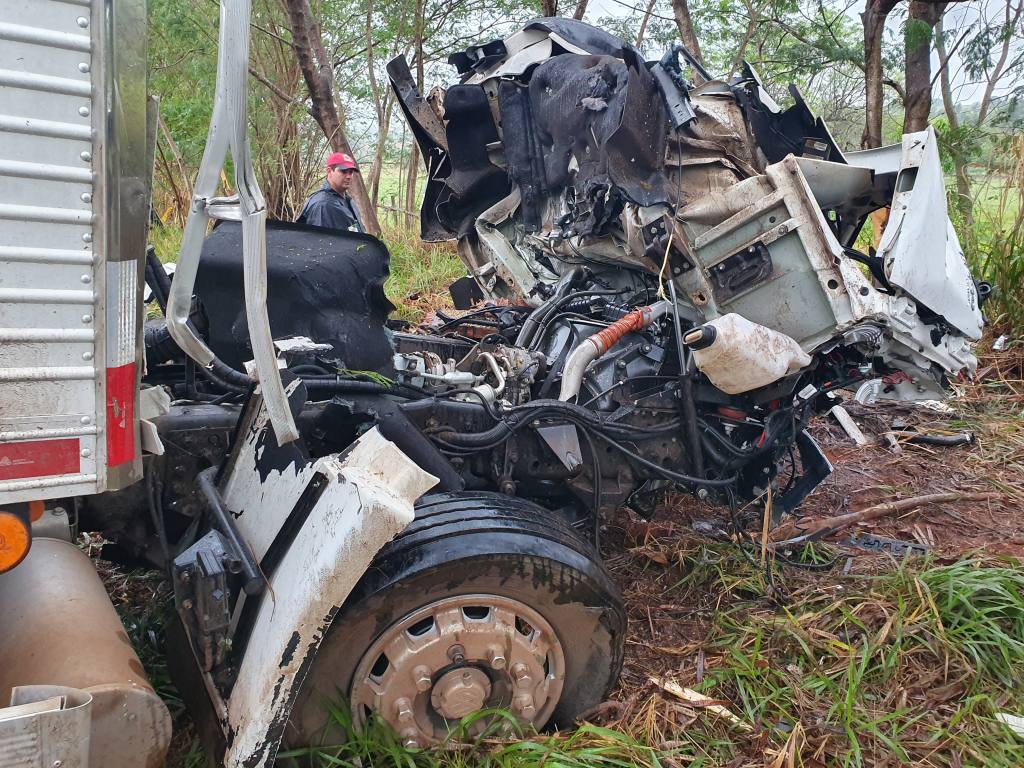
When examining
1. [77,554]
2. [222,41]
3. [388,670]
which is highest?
[222,41]

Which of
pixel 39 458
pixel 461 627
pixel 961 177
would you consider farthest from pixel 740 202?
pixel 961 177

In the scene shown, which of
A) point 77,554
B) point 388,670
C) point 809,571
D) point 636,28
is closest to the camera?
point 77,554

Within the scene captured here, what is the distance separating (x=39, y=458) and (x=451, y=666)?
1.22m

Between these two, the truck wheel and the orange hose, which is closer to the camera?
the truck wheel

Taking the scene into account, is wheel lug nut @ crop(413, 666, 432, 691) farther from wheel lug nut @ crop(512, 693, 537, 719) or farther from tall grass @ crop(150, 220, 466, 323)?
tall grass @ crop(150, 220, 466, 323)

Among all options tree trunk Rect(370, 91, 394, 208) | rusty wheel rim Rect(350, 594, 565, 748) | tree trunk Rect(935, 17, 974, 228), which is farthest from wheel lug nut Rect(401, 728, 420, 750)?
tree trunk Rect(370, 91, 394, 208)

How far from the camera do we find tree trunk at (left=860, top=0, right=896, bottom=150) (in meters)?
6.80

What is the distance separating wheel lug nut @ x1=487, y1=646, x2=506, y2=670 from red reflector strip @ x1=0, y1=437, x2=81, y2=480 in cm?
121

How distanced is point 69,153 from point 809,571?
3.36 m

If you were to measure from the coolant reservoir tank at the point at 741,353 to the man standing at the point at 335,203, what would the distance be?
3608 millimetres

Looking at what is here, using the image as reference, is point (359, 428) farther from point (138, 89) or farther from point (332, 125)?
A: point (332, 125)

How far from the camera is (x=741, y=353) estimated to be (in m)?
2.99

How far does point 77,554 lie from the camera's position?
205 cm

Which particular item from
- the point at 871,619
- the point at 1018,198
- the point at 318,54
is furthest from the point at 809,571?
the point at 318,54
